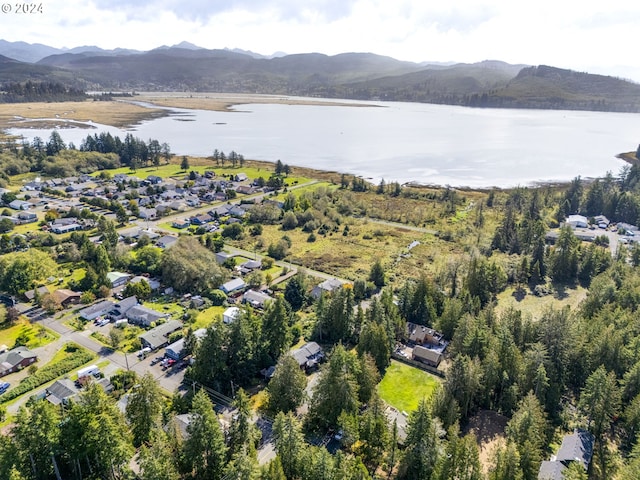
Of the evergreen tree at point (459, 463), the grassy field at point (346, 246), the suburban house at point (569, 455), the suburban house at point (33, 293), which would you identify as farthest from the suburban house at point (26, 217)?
the suburban house at point (569, 455)

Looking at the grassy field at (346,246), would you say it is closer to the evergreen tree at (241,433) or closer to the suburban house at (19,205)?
the evergreen tree at (241,433)

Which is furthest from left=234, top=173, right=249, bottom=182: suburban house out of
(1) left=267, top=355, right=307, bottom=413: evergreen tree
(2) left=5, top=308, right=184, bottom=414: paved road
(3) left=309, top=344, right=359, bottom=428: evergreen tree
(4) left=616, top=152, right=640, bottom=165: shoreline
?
(4) left=616, top=152, right=640, bottom=165: shoreline

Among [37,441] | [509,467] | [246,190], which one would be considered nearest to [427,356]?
[509,467]

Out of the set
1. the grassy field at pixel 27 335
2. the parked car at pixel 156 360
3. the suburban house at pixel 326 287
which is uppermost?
the suburban house at pixel 326 287

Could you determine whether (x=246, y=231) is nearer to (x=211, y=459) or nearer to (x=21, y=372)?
(x=21, y=372)

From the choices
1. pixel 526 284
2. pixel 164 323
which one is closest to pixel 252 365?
pixel 164 323

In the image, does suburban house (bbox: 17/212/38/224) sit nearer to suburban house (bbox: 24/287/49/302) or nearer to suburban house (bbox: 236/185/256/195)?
suburban house (bbox: 24/287/49/302)
